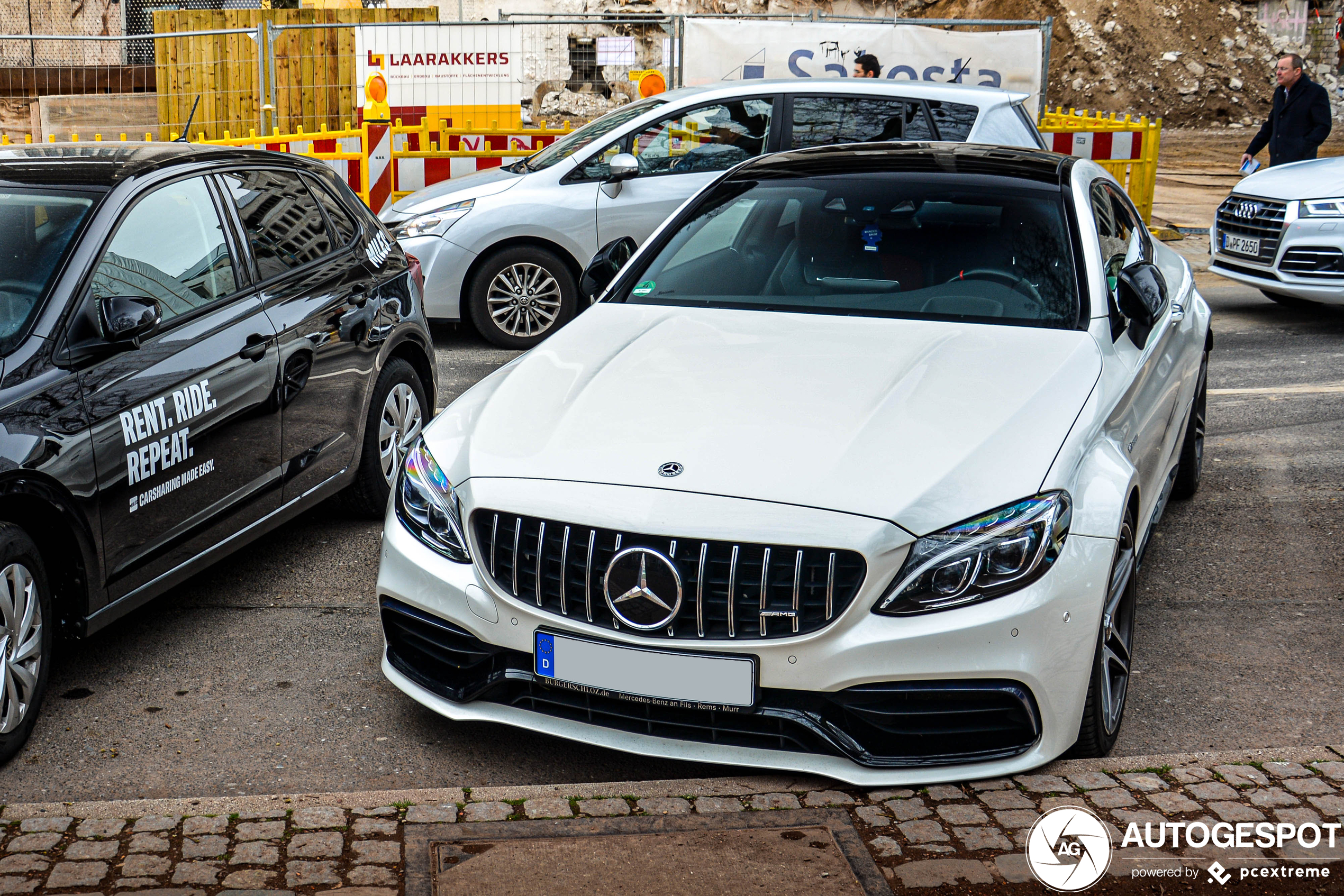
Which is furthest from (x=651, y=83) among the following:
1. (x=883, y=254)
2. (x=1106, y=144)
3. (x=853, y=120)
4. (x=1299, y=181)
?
(x=883, y=254)

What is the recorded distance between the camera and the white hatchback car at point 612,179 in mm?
9242

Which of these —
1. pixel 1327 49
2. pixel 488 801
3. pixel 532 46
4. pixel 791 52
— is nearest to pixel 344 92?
pixel 532 46

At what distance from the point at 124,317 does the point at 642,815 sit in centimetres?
217

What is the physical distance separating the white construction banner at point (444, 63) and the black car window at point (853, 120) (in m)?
6.98

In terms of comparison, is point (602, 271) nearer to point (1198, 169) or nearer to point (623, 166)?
point (623, 166)

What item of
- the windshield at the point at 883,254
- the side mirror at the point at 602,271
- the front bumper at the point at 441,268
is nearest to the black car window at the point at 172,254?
the side mirror at the point at 602,271

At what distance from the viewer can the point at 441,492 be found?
147 inches

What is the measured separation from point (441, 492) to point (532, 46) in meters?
15.9

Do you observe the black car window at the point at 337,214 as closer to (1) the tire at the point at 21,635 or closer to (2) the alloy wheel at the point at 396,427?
(2) the alloy wheel at the point at 396,427

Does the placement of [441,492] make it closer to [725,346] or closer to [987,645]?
[725,346]

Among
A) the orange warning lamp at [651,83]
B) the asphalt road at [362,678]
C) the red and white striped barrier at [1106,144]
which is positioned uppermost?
the orange warning lamp at [651,83]

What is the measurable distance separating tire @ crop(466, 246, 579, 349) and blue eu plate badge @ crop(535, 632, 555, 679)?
19.8 ft

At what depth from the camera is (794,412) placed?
12.4ft

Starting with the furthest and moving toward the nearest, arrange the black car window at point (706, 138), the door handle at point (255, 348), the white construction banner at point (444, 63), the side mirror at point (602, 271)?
the white construction banner at point (444, 63) → the black car window at point (706, 138) → the side mirror at point (602, 271) → the door handle at point (255, 348)
